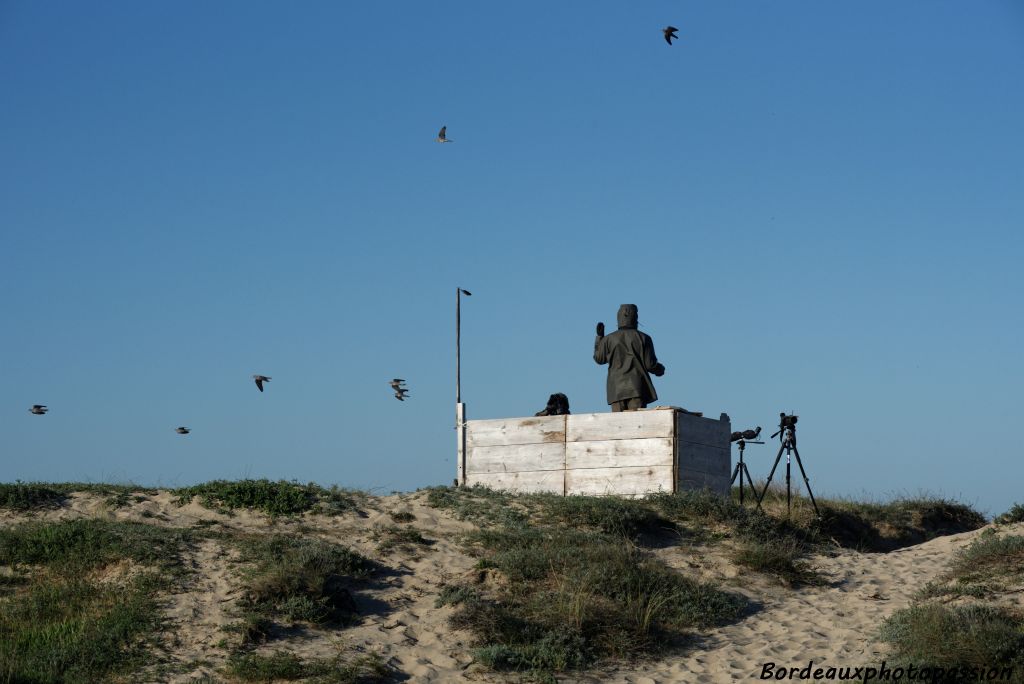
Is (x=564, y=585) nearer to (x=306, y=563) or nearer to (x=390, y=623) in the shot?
(x=390, y=623)

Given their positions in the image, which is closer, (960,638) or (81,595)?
(960,638)

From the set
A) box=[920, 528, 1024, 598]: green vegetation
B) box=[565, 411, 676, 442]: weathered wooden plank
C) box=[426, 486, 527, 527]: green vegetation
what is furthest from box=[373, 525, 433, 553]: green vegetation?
box=[920, 528, 1024, 598]: green vegetation

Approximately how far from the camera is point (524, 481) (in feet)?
56.1

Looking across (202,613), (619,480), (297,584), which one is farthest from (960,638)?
(202,613)

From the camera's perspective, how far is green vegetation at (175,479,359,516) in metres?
15.0

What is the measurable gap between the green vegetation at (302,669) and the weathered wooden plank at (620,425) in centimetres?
639

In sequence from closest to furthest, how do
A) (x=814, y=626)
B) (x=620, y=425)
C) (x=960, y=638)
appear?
1. (x=960, y=638)
2. (x=814, y=626)
3. (x=620, y=425)

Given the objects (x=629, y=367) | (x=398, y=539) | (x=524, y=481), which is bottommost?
(x=398, y=539)

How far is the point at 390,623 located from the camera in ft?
39.2

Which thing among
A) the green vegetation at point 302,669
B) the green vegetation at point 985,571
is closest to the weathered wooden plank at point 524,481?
the green vegetation at point 985,571

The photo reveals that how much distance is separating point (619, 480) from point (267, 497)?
483 cm

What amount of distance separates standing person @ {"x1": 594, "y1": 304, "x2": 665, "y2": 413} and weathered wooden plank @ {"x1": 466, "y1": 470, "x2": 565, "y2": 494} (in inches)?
55.3

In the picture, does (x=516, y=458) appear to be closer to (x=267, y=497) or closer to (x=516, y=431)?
(x=516, y=431)

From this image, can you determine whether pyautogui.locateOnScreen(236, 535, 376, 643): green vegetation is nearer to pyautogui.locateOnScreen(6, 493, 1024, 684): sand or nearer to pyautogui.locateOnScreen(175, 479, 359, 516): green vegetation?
pyautogui.locateOnScreen(6, 493, 1024, 684): sand
